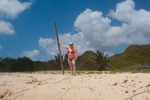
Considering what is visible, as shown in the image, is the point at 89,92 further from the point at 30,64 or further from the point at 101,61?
the point at 30,64

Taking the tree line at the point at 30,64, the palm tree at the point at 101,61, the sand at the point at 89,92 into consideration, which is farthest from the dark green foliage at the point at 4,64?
the sand at the point at 89,92

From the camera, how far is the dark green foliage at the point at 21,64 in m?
29.2

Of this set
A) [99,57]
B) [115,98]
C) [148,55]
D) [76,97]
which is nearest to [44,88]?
[76,97]

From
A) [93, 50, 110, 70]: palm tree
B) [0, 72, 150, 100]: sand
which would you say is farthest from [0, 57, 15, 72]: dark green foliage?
[0, 72, 150, 100]: sand

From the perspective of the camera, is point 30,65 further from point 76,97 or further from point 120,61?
point 76,97

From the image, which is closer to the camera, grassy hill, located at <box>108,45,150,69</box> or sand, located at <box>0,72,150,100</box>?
sand, located at <box>0,72,150,100</box>

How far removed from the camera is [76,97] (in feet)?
11.1

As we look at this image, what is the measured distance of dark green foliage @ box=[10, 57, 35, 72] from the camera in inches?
1149

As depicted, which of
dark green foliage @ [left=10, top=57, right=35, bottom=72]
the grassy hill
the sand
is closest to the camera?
the sand

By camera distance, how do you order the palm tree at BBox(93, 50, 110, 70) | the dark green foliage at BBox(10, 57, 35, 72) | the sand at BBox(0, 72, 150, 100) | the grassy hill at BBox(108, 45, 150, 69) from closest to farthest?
the sand at BBox(0, 72, 150, 100)
the palm tree at BBox(93, 50, 110, 70)
the dark green foliage at BBox(10, 57, 35, 72)
the grassy hill at BBox(108, 45, 150, 69)

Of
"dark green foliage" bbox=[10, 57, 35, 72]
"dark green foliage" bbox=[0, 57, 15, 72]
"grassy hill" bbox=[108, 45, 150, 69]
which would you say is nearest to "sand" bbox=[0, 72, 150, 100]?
"dark green foliage" bbox=[10, 57, 35, 72]

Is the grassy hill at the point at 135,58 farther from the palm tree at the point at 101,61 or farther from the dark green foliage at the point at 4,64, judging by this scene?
the dark green foliage at the point at 4,64

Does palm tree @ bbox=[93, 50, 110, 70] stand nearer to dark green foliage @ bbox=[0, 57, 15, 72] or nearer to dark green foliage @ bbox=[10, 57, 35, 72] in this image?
dark green foliage @ bbox=[10, 57, 35, 72]

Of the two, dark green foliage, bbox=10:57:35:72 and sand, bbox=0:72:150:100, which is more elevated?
dark green foliage, bbox=10:57:35:72
